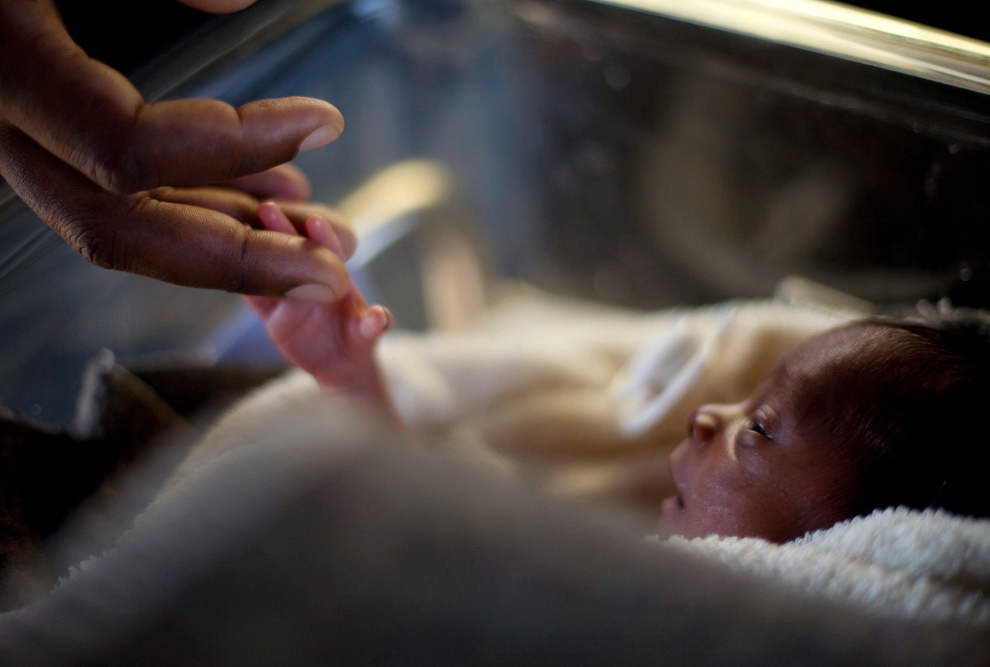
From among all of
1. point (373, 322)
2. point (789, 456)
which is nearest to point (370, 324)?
point (373, 322)

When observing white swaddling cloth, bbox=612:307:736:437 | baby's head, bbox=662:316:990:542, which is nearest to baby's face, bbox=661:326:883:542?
baby's head, bbox=662:316:990:542

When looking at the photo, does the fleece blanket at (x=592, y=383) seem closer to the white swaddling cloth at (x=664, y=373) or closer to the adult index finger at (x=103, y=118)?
the white swaddling cloth at (x=664, y=373)

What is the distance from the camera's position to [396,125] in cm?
73

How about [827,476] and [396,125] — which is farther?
[396,125]

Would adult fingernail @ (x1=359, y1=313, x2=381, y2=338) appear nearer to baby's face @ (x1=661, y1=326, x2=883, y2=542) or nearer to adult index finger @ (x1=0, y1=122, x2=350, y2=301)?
adult index finger @ (x1=0, y1=122, x2=350, y2=301)

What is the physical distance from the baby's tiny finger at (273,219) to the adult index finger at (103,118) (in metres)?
0.06

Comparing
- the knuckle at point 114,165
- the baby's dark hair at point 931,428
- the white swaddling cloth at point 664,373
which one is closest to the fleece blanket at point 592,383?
the white swaddling cloth at point 664,373

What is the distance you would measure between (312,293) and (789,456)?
10.7 inches

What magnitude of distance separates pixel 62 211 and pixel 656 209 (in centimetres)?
52

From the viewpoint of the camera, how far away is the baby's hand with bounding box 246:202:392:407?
467 millimetres

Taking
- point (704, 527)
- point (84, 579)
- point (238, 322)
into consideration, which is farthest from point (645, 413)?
point (84, 579)

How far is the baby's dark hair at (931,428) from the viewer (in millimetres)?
415

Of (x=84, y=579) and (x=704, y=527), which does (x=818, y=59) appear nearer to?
(x=704, y=527)

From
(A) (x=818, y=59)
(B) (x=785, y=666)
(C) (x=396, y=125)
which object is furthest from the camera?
(C) (x=396, y=125)
